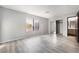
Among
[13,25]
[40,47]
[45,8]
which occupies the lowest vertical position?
[40,47]

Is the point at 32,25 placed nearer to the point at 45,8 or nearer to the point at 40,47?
the point at 45,8

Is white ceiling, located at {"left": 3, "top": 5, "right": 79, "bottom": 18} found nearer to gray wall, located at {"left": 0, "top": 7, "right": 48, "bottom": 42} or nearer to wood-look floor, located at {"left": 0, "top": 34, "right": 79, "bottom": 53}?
gray wall, located at {"left": 0, "top": 7, "right": 48, "bottom": 42}

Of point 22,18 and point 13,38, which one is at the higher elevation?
point 22,18

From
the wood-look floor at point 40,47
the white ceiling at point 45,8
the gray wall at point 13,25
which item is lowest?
the wood-look floor at point 40,47

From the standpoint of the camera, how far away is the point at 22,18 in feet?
23.6

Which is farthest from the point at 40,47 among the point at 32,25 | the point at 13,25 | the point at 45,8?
the point at 32,25

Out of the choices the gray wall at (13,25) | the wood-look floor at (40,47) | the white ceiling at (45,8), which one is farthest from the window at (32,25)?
the wood-look floor at (40,47)

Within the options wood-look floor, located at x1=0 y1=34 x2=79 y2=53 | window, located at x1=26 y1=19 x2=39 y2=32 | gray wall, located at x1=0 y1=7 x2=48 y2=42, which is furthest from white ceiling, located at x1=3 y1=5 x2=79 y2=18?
wood-look floor, located at x1=0 y1=34 x2=79 y2=53

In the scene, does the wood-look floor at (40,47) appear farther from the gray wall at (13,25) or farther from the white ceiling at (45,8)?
the white ceiling at (45,8)

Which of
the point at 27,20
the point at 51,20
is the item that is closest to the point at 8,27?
the point at 27,20
